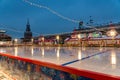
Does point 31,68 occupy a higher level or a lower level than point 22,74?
higher

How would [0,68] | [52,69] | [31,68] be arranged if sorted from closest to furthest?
[52,69]
[31,68]
[0,68]

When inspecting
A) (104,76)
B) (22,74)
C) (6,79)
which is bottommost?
(6,79)

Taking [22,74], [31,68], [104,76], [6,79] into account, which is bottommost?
[6,79]

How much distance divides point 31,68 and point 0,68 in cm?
371

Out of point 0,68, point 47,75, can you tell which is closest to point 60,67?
point 47,75

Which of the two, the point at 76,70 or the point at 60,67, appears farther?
the point at 60,67

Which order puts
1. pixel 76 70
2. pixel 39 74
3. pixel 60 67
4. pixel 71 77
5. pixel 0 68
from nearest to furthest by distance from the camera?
pixel 76 70
pixel 71 77
pixel 60 67
pixel 39 74
pixel 0 68

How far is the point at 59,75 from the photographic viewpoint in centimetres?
235

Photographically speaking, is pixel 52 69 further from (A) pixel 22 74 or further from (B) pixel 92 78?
(A) pixel 22 74

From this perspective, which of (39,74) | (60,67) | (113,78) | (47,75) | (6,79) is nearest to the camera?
(113,78)

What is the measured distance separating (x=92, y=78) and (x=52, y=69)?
997mm

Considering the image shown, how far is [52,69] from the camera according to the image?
255 cm

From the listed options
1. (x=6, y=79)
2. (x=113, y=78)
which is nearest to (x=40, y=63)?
(x=113, y=78)

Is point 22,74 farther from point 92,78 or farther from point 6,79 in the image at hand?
point 92,78
